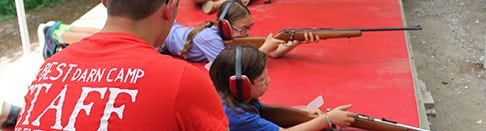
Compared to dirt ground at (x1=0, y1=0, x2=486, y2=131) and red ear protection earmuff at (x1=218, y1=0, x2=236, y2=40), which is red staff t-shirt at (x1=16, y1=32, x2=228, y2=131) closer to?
red ear protection earmuff at (x1=218, y1=0, x2=236, y2=40)

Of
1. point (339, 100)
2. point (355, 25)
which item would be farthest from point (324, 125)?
point (355, 25)

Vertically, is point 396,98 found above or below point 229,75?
below

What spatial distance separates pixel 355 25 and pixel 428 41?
1162mm

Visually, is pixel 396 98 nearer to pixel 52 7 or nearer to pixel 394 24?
pixel 394 24

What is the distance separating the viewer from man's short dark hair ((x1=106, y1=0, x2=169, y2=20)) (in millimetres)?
1160

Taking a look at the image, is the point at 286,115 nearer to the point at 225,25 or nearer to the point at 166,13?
the point at 225,25

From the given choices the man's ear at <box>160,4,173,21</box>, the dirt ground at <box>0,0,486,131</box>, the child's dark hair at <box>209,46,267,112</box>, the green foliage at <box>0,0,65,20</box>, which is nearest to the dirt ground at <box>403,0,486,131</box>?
the dirt ground at <box>0,0,486,131</box>

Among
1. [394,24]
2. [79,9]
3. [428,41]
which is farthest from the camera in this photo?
[79,9]

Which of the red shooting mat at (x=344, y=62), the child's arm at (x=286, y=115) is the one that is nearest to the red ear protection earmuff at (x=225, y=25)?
the red shooting mat at (x=344, y=62)

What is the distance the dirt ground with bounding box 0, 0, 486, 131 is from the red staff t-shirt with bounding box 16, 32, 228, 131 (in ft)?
9.10

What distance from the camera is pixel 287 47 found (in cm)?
361

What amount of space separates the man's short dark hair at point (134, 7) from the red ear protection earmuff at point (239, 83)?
2.98ft

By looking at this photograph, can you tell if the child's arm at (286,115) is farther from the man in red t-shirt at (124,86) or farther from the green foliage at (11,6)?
the green foliage at (11,6)

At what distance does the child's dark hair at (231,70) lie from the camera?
214cm
